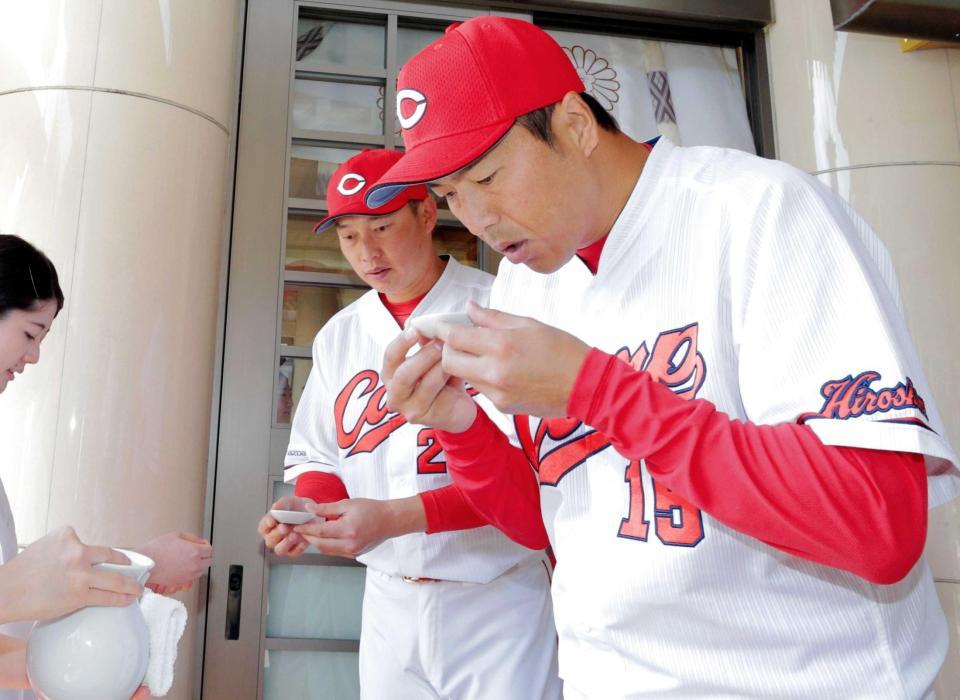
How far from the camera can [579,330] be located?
1.05 metres

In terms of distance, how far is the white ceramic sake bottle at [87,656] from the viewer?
2.84ft

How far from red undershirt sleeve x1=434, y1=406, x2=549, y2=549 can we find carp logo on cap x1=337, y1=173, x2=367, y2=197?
67 centimetres

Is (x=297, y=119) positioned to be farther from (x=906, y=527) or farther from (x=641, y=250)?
(x=906, y=527)

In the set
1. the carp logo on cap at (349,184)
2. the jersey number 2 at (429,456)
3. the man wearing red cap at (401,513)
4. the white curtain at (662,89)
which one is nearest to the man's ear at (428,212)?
the man wearing red cap at (401,513)

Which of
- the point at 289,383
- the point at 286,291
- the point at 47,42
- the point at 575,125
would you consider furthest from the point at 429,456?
the point at 47,42

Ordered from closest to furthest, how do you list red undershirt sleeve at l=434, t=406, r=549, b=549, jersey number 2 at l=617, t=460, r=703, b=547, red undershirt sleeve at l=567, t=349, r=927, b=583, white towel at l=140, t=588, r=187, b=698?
1. red undershirt sleeve at l=567, t=349, r=927, b=583
2. jersey number 2 at l=617, t=460, r=703, b=547
3. white towel at l=140, t=588, r=187, b=698
4. red undershirt sleeve at l=434, t=406, r=549, b=549

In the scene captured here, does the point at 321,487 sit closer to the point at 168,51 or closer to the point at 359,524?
the point at 359,524

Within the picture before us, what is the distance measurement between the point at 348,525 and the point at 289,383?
0.64 metres

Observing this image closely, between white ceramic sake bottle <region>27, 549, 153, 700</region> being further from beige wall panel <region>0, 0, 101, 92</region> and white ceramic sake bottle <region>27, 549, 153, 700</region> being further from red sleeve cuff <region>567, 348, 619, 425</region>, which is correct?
beige wall panel <region>0, 0, 101, 92</region>

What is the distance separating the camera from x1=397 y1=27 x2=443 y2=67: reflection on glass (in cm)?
221

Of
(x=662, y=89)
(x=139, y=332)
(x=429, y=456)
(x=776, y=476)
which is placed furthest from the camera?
(x=662, y=89)

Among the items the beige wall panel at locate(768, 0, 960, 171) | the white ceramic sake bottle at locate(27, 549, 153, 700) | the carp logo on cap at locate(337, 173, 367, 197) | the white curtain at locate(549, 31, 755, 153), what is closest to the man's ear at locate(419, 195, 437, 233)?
the carp logo on cap at locate(337, 173, 367, 197)

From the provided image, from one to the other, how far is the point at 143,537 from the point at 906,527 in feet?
4.79

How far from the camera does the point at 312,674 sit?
1933mm
